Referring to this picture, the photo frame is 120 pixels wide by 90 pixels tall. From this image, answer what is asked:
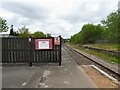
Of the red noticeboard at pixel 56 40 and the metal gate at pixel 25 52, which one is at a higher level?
the red noticeboard at pixel 56 40

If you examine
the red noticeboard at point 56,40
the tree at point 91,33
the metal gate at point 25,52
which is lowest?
the metal gate at point 25,52

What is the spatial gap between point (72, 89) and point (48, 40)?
699 cm

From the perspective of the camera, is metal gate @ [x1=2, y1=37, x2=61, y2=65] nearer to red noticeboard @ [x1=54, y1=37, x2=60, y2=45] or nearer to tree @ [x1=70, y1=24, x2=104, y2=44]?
red noticeboard @ [x1=54, y1=37, x2=60, y2=45]

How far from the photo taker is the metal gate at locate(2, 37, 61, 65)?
14.4 m

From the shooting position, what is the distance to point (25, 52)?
14445 millimetres

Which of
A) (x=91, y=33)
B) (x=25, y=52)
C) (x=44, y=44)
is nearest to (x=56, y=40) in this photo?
(x=44, y=44)

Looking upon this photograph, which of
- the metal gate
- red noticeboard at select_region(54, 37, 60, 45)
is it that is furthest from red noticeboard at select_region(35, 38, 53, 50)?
red noticeboard at select_region(54, 37, 60, 45)

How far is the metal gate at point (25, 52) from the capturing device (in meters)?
14.4

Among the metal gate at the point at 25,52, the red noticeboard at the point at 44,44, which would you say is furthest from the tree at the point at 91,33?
the red noticeboard at the point at 44,44

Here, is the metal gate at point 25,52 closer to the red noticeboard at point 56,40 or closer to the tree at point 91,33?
the red noticeboard at point 56,40

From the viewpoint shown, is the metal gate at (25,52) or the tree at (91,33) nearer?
the metal gate at (25,52)

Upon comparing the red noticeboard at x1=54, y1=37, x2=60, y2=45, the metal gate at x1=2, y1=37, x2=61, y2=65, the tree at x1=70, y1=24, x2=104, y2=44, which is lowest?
the metal gate at x1=2, y1=37, x2=61, y2=65

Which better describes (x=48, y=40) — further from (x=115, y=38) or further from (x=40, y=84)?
(x=115, y=38)

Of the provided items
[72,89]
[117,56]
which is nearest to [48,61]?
[72,89]
